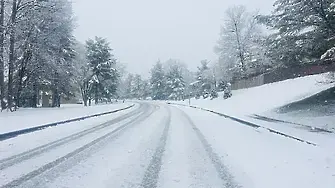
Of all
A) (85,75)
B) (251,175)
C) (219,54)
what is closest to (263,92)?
(219,54)

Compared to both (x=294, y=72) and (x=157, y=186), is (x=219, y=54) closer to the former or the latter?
(x=294, y=72)

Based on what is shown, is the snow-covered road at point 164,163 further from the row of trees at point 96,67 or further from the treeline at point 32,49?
the row of trees at point 96,67

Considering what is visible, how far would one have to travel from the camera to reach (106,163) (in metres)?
7.05

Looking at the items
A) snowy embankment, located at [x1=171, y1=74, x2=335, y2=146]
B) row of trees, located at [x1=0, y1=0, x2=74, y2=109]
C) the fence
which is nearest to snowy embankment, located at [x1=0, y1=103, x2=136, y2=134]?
row of trees, located at [x1=0, y1=0, x2=74, y2=109]

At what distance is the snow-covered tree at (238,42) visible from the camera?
4584cm

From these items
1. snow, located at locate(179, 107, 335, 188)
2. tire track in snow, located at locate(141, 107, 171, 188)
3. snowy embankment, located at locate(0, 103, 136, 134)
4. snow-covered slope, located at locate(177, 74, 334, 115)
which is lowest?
snow, located at locate(179, 107, 335, 188)

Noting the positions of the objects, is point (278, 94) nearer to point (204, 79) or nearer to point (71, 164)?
point (71, 164)

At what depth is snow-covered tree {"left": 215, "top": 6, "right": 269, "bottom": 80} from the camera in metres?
45.8

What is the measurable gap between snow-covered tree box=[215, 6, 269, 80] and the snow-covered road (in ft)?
117

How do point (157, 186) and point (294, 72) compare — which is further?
point (294, 72)

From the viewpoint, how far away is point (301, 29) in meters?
14.9

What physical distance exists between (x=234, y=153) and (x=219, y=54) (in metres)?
43.7

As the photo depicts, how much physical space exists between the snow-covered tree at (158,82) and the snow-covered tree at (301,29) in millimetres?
86624

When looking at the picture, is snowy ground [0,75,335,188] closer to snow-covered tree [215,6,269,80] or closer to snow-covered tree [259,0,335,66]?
snow-covered tree [259,0,335,66]
